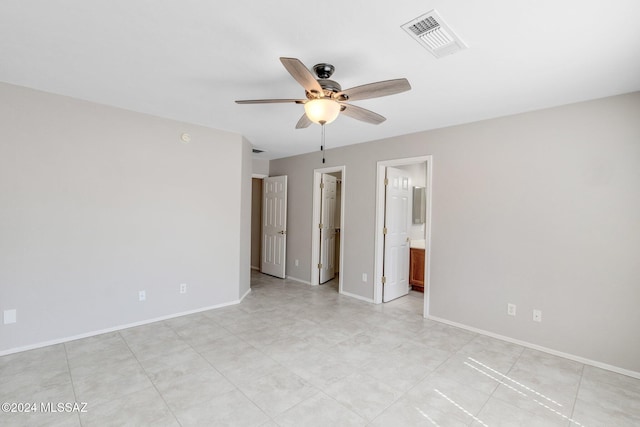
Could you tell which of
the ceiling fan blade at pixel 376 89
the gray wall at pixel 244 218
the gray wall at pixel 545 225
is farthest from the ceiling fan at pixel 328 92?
the gray wall at pixel 244 218

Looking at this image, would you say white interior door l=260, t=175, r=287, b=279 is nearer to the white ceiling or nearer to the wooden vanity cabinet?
the wooden vanity cabinet

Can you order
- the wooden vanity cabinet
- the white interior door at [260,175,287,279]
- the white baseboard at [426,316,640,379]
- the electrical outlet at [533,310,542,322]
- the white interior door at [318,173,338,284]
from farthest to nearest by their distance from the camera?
the white interior door at [260,175,287,279] < the white interior door at [318,173,338,284] < the wooden vanity cabinet < the electrical outlet at [533,310,542,322] < the white baseboard at [426,316,640,379]

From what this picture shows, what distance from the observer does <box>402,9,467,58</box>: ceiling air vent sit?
164 cm

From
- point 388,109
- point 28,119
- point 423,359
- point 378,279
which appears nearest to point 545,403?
point 423,359

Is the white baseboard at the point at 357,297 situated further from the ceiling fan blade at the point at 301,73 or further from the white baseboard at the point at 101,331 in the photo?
the ceiling fan blade at the point at 301,73

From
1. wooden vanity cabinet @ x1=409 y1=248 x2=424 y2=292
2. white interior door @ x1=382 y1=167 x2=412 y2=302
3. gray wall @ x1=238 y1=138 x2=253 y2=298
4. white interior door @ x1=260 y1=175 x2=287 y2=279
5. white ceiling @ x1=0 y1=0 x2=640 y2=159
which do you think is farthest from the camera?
white interior door @ x1=260 y1=175 x2=287 y2=279

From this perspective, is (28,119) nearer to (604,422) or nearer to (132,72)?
(132,72)

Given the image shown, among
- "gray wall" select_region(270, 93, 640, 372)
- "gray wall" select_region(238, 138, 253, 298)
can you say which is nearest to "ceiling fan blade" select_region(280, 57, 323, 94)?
"gray wall" select_region(270, 93, 640, 372)

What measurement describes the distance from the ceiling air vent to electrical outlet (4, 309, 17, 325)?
3.92 m

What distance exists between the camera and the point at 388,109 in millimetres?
2986

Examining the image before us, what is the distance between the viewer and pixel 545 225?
2.88 metres

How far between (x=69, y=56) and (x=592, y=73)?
3893mm

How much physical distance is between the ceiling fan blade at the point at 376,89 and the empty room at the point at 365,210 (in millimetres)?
21

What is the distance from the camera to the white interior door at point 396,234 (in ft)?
14.1
